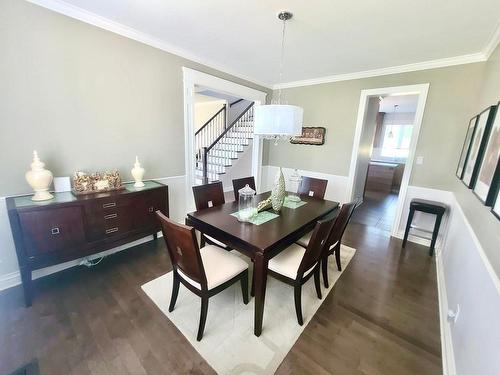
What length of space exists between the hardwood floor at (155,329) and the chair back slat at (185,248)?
20.2 inches

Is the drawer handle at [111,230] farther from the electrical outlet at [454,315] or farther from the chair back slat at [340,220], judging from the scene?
the electrical outlet at [454,315]

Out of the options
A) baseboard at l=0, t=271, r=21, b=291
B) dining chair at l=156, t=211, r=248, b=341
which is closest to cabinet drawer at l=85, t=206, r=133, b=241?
baseboard at l=0, t=271, r=21, b=291

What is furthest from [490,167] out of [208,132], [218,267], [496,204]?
[208,132]

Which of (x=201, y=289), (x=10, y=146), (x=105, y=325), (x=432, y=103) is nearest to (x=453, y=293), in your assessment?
(x=201, y=289)

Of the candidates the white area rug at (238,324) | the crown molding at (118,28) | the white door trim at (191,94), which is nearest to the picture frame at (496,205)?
the white area rug at (238,324)

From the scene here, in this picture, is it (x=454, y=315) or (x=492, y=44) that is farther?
(x=492, y=44)

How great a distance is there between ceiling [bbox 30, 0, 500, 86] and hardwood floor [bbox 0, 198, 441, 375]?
8.32ft

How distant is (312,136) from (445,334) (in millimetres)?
3194

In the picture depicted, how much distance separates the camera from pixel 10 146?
5.82 ft

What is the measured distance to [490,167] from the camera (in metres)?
1.40

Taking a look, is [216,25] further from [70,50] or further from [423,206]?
[423,206]

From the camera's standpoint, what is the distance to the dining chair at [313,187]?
2846mm

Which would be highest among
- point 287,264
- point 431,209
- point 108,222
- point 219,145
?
point 219,145

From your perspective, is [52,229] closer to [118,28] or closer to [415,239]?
[118,28]
